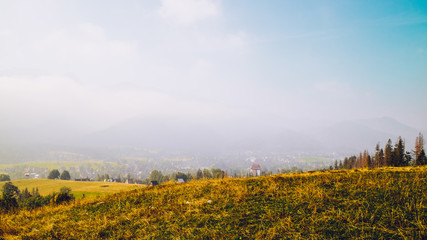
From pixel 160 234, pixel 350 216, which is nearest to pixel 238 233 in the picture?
pixel 160 234

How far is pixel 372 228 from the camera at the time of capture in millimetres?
2545

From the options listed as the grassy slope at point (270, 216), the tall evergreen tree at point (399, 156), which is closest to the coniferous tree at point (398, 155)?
the tall evergreen tree at point (399, 156)

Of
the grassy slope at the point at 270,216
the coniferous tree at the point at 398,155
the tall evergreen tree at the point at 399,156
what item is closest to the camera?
the grassy slope at the point at 270,216

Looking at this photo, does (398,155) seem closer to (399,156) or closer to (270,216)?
(399,156)

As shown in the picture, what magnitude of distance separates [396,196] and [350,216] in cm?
131

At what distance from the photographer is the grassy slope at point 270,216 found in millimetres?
2682

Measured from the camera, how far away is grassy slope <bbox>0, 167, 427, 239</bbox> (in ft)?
8.80

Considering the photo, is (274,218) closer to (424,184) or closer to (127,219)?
(127,219)

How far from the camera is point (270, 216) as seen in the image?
3359mm

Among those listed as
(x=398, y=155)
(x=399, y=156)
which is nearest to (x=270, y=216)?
(x=399, y=156)

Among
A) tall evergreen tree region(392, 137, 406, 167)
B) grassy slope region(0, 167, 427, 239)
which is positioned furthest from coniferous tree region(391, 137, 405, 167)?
grassy slope region(0, 167, 427, 239)

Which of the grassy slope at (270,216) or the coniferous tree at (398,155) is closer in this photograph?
the grassy slope at (270,216)

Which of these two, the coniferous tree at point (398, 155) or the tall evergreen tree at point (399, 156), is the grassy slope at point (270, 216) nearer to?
the tall evergreen tree at point (399, 156)

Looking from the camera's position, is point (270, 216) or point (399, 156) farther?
point (399, 156)
